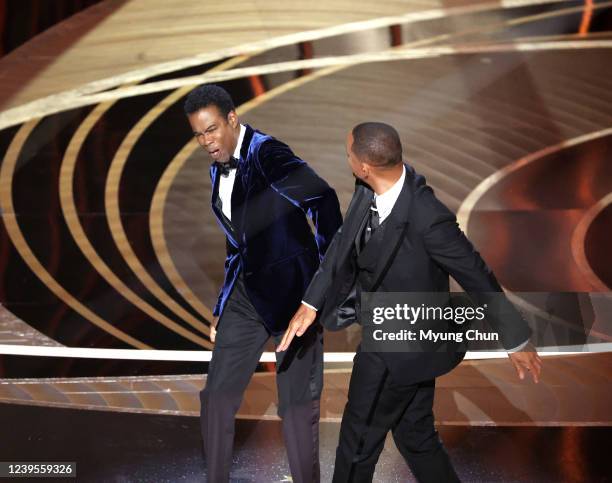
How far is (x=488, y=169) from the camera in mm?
6598

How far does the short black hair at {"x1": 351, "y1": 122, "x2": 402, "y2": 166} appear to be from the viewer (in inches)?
108

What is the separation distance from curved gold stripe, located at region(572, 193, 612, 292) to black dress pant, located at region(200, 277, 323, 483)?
2.76m

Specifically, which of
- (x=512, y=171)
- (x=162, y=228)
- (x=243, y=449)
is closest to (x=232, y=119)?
(x=243, y=449)

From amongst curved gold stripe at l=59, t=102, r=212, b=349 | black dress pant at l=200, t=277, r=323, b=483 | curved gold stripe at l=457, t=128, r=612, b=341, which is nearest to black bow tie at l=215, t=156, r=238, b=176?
black dress pant at l=200, t=277, r=323, b=483

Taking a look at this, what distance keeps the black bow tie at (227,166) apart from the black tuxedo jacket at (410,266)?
492 millimetres

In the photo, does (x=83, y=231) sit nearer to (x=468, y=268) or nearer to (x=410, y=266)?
(x=410, y=266)

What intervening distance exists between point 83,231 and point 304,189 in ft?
10.8

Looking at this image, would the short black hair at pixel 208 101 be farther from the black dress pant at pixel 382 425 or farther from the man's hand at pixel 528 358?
the man's hand at pixel 528 358

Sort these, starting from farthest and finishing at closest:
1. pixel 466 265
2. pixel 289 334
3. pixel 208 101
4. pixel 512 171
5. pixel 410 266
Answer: pixel 512 171
pixel 208 101
pixel 289 334
pixel 410 266
pixel 466 265

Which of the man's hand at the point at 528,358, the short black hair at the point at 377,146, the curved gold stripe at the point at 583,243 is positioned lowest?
the curved gold stripe at the point at 583,243

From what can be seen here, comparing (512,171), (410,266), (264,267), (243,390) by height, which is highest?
(410,266)

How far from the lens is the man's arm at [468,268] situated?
2693 millimetres

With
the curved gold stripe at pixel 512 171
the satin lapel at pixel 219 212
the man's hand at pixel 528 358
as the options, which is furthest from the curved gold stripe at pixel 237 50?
the man's hand at pixel 528 358

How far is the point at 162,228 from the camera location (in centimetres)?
609
